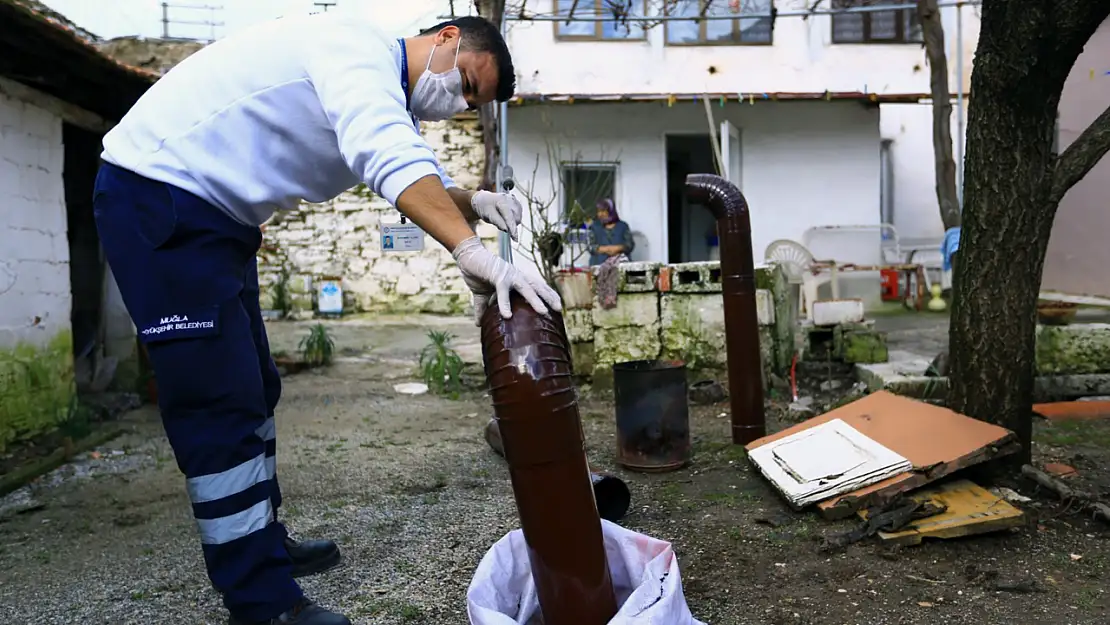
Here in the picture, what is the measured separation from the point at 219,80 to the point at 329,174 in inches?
13.9

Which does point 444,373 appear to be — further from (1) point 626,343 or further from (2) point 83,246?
(2) point 83,246

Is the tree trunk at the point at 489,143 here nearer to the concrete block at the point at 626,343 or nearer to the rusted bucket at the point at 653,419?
the concrete block at the point at 626,343

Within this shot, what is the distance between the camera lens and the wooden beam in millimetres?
4449

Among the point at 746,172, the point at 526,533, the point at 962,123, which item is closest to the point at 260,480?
the point at 526,533

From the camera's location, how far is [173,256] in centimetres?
197

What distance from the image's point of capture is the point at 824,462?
127 inches

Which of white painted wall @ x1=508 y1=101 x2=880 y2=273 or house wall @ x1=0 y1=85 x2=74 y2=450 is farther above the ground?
white painted wall @ x1=508 y1=101 x2=880 y2=273

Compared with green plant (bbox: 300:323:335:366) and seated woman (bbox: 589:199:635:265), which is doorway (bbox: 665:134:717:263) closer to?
A: seated woman (bbox: 589:199:635:265)

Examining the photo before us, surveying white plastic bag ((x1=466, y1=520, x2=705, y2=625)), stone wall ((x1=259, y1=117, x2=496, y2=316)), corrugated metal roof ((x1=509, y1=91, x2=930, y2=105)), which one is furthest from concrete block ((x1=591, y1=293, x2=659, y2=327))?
stone wall ((x1=259, y1=117, x2=496, y2=316))

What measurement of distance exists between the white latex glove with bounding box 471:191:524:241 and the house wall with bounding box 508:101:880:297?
26.4 feet

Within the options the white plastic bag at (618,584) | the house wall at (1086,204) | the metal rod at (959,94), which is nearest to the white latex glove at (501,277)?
the white plastic bag at (618,584)

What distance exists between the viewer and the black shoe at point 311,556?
2.63 meters

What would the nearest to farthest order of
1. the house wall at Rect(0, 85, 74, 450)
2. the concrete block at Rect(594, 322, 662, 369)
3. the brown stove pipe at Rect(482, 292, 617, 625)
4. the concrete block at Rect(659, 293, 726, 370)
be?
the brown stove pipe at Rect(482, 292, 617, 625) → the house wall at Rect(0, 85, 74, 450) → the concrete block at Rect(659, 293, 726, 370) → the concrete block at Rect(594, 322, 662, 369)


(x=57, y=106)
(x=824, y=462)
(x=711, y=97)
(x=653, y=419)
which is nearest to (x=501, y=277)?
(x=824, y=462)
